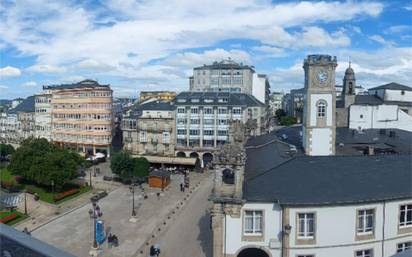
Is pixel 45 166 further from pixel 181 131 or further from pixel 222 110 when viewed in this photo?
pixel 222 110

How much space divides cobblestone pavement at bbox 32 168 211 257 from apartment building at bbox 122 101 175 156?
18629 mm

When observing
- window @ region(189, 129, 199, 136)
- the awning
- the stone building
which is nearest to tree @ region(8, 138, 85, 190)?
the awning

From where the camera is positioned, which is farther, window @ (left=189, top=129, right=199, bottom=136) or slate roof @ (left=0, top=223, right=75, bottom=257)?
window @ (left=189, top=129, right=199, bottom=136)

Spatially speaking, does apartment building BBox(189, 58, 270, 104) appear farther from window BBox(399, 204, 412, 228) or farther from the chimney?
window BBox(399, 204, 412, 228)

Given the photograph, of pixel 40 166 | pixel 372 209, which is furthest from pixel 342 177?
pixel 40 166

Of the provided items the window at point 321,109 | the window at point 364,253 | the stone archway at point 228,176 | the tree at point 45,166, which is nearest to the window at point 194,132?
the tree at point 45,166

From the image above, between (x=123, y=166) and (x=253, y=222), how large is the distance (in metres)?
32.7

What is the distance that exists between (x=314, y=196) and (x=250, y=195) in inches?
130

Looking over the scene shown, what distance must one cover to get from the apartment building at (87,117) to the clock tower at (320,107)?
155ft

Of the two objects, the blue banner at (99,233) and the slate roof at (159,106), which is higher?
the slate roof at (159,106)

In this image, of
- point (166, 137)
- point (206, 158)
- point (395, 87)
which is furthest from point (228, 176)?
point (395, 87)

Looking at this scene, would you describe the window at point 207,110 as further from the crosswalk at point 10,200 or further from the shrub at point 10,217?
the shrub at point 10,217

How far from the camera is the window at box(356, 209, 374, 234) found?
70.7 feet

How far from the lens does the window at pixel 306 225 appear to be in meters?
21.2
